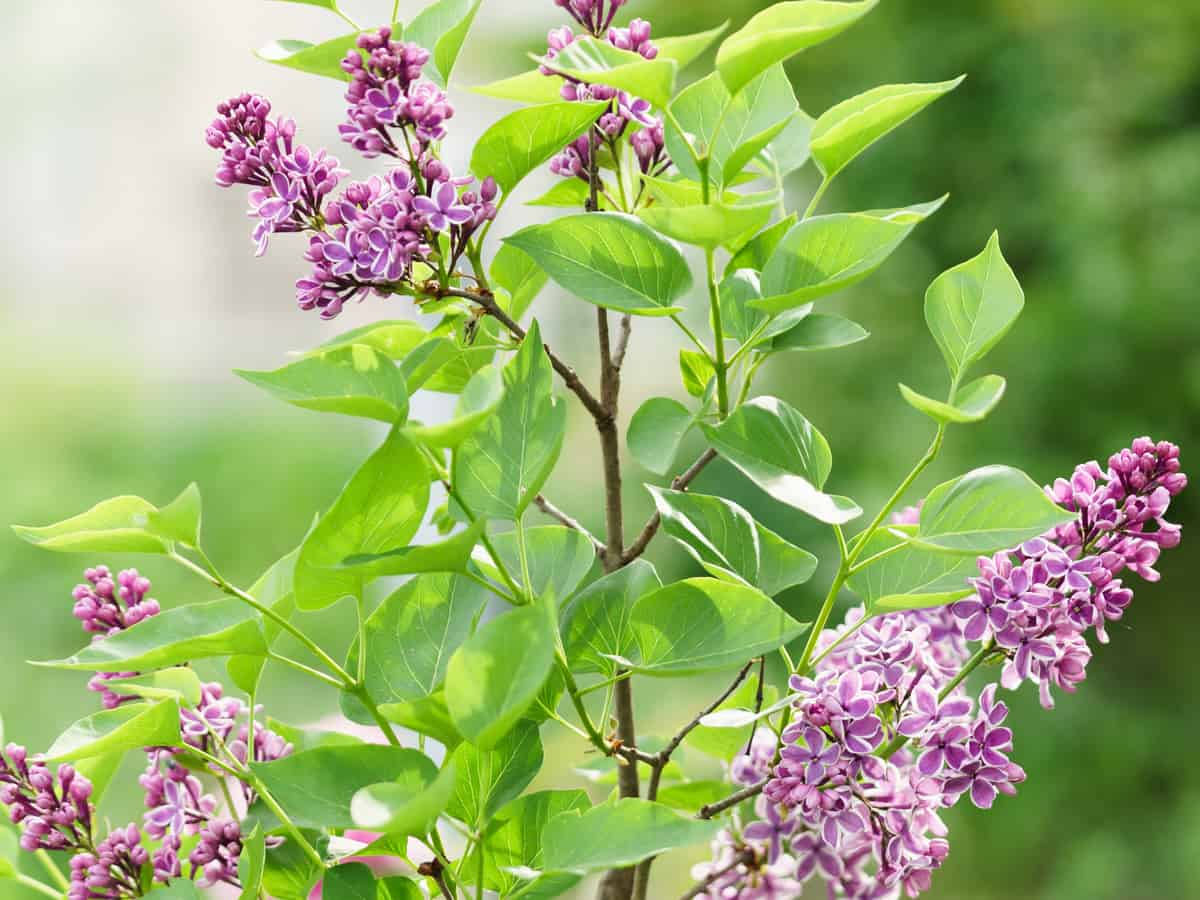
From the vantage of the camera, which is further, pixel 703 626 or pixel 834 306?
pixel 834 306

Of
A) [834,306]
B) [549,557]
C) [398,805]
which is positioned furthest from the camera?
[834,306]

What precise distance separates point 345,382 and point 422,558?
0.04 metres

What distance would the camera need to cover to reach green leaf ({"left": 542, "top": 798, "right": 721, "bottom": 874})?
0.86 ft

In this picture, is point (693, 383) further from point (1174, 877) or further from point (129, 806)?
point (1174, 877)

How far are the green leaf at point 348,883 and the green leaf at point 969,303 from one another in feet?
0.69

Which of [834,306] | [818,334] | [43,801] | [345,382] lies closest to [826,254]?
[818,334]

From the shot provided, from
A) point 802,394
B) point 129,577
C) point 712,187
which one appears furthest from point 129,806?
point 712,187

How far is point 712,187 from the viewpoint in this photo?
343 mm

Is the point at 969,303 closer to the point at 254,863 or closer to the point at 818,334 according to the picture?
the point at 818,334

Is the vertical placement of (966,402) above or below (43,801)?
above

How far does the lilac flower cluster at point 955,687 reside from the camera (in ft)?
1.09

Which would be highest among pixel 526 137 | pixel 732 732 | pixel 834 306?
pixel 526 137

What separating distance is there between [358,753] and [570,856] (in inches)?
2.4

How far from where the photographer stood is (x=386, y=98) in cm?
30
